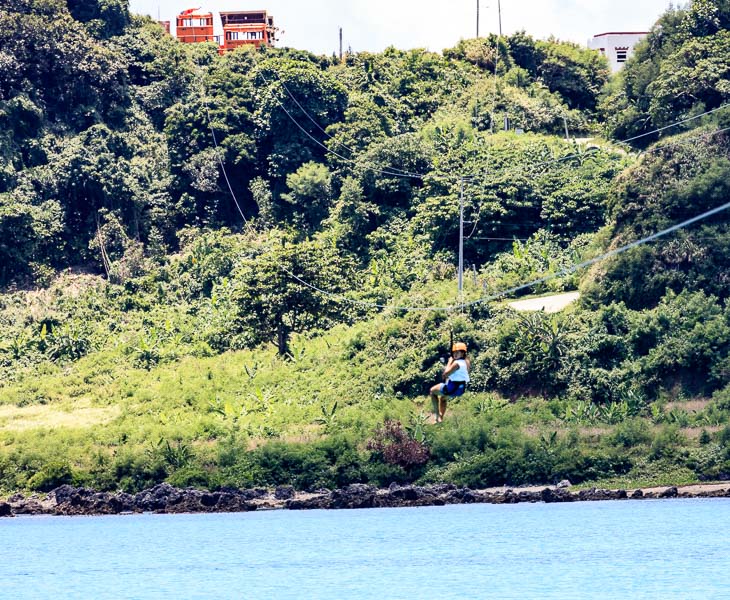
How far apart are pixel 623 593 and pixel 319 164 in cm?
3822

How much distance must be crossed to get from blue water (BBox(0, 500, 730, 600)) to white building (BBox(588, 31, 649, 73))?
4003 cm

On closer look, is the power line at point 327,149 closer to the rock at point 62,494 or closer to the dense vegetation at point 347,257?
the dense vegetation at point 347,257

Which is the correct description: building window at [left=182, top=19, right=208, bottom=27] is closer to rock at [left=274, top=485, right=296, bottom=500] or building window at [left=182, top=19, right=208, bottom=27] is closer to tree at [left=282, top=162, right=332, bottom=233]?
tree at [left=282, top=162, right=332, bottom=233]

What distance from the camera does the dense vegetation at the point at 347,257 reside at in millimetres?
48594

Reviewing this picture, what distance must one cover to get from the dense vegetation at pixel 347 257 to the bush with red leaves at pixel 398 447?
8cm

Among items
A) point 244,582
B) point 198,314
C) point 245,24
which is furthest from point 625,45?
point 244,582

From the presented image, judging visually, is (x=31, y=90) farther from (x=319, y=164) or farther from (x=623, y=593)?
(x=623, y=593)

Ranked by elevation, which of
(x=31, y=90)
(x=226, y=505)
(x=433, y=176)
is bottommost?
(x=226, y=505)

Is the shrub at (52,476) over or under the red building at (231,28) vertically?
under

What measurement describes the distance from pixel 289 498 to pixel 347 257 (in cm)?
1532

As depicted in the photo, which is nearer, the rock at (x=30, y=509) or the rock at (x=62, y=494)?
the rock at (x=30, y=509)

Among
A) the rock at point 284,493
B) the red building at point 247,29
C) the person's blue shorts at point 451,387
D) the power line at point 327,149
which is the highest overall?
the red building at point 247,29

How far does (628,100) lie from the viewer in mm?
66875

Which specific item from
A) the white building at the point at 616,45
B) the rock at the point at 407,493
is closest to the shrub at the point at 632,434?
the rock at the point at 407,493
